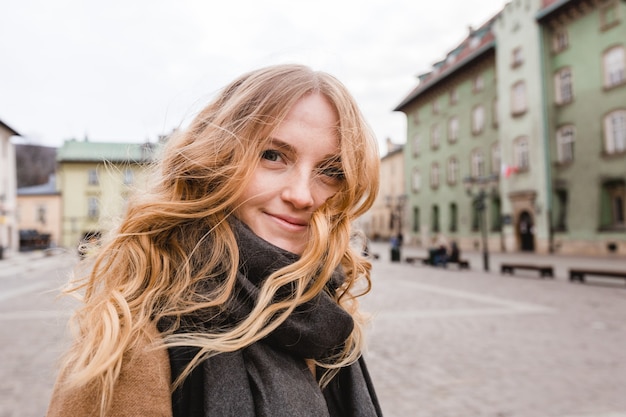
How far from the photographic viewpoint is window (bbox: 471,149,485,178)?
112 ft

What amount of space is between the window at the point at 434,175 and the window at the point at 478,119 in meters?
5.89

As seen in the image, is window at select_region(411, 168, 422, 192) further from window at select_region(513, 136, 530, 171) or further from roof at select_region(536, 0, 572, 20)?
roof at select_region(536, 0, 572, 20)

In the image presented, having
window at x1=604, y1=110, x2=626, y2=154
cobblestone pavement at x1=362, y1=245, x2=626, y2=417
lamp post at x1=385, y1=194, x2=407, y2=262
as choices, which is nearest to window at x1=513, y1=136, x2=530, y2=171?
window at x1=604, y1=110, x2=626, y2=154

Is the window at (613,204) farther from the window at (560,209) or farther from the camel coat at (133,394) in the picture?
the camel coat at (133,394)

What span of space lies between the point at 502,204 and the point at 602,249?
7.61 m

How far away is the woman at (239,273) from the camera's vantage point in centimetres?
106

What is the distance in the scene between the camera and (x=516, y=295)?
12023 millimetres

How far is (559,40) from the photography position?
27.7 meters

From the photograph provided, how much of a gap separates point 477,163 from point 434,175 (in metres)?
6.11

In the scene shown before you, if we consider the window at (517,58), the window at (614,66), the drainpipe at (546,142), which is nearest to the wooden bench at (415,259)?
the drainpipe at (546,142)

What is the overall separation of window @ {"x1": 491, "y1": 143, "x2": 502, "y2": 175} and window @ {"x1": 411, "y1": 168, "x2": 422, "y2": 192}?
10553mm

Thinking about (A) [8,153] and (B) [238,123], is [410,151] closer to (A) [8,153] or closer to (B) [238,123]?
(A) [8,153]

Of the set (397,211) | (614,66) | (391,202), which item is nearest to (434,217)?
(397,211)

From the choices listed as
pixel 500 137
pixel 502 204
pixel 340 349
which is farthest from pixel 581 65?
pixel 340 349
